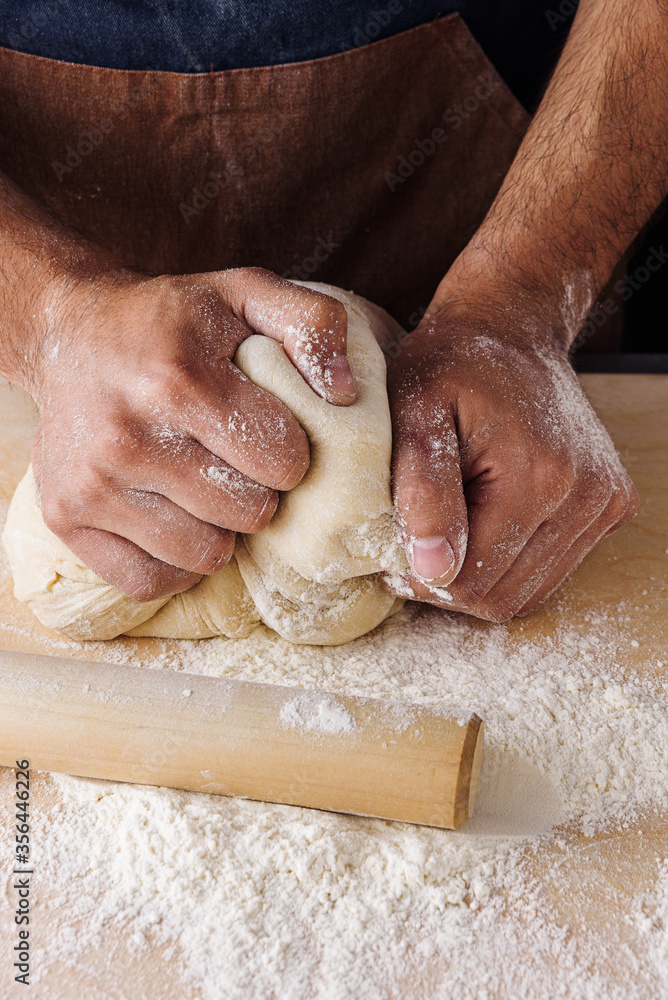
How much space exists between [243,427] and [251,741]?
410mm

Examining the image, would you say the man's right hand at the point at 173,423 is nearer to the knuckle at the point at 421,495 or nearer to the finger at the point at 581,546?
the knuckle at the point at 421,495

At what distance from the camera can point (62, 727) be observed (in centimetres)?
101

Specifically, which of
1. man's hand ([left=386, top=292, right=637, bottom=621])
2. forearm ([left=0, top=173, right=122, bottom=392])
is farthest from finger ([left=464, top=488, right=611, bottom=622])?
forearm ([left=0, top=173, right=122, bottom=392])

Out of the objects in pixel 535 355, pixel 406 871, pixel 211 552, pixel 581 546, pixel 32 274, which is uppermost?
pixel 32 274

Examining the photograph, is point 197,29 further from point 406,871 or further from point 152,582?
point 406,871

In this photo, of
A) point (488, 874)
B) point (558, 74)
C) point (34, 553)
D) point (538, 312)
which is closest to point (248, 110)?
point (558, 74)

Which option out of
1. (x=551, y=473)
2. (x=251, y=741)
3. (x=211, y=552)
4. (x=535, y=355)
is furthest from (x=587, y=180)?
(x=251, y=741)

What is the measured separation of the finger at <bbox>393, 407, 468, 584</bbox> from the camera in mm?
1081

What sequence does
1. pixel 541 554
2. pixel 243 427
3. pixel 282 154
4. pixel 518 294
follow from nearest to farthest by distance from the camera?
pixel 243 427, pixel 541 554, pixel 518 294, pixel 282 154

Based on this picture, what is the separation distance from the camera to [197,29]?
1554mm

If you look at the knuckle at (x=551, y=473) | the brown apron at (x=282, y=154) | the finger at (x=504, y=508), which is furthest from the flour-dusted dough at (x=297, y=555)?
the brown apron at (x=282, y=154)

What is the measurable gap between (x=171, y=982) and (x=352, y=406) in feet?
2.43

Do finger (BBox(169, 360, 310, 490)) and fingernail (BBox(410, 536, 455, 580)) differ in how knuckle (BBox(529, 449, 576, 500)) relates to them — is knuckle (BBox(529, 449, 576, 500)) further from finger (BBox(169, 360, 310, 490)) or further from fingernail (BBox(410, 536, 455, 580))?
finger (BBox(169, 360, 310, 490))

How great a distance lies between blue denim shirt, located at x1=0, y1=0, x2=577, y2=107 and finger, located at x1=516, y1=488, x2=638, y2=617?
114cm
